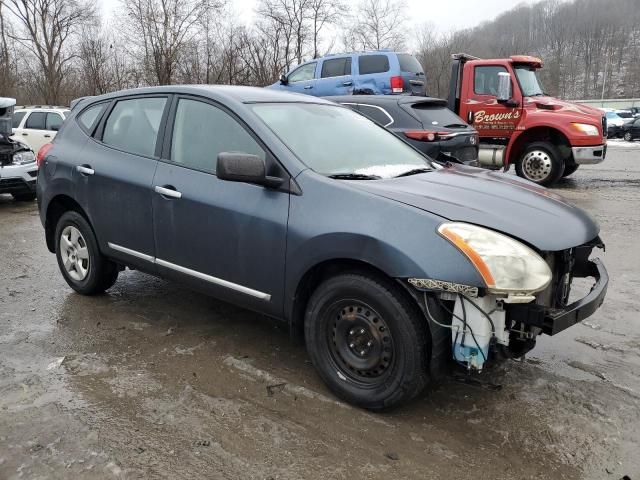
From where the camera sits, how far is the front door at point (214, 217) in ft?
10.3

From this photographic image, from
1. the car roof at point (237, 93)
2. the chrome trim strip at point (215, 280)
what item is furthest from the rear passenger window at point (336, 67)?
the chrome trim strip at point (215, 280)

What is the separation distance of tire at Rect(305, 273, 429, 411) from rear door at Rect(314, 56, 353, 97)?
1133 centimetres

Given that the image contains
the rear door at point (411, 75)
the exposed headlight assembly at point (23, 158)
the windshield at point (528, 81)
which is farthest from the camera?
the rear door at point (411, 75)

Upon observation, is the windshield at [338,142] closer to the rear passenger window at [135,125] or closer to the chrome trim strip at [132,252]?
the rear passenger window at [135,125]

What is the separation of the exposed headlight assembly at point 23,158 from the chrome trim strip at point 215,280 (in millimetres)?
7230

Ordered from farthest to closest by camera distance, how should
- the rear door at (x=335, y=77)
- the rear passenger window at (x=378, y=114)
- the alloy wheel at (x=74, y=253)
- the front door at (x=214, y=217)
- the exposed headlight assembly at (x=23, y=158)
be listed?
the rear door at (x=335, y=77) → the exposed headlight assembly at (x=23, y=158) → the rear passenger window at (x=378, y=114) → the alloy wheel at (x=74, y=253) → the front door at (x=214, y=217)

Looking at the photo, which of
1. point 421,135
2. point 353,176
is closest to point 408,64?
point 421,135

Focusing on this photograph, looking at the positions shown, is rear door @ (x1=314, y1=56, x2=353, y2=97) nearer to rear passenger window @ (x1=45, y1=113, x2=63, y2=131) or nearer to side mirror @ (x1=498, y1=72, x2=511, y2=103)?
side mirror @ (x1=498, y1=72, x2=511, y2=103)

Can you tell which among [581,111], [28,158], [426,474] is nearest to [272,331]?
[426,474]

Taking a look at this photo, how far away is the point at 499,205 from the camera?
9.42ft

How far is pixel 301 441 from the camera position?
8.75ft

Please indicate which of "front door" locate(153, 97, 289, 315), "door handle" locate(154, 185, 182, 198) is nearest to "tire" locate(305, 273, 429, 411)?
"front door" locate(153, 97, 289, 315)

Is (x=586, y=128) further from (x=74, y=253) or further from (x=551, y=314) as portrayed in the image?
(x=74, y=253)

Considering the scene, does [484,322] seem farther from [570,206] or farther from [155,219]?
[155,219]
